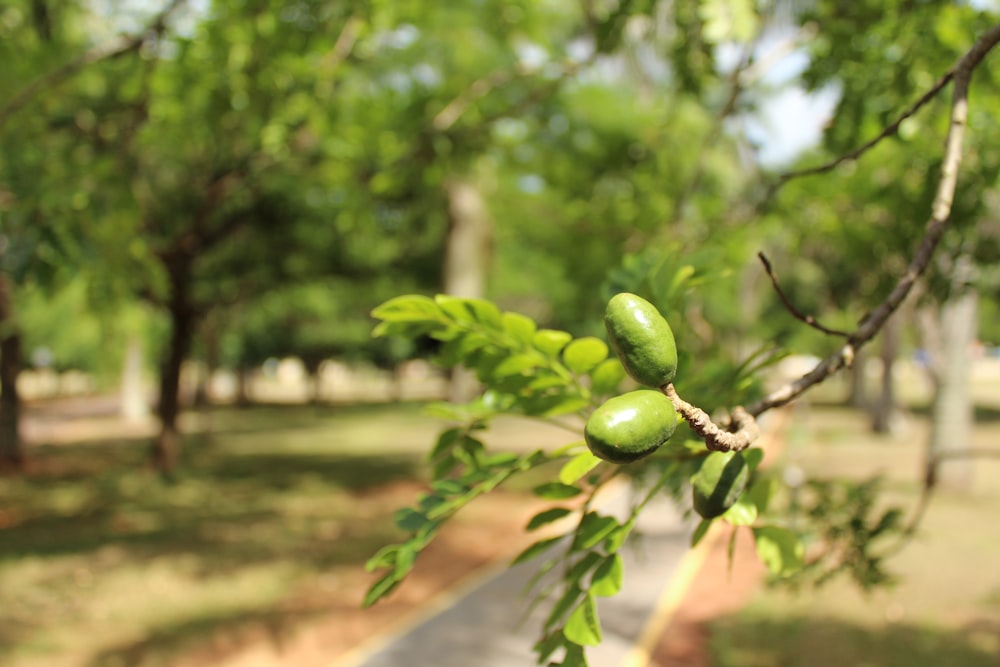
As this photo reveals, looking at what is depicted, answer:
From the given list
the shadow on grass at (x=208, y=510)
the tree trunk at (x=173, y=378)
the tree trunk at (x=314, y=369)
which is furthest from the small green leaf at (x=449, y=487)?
the tree trunk at (x=314, y=369)

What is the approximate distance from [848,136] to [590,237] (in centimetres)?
291

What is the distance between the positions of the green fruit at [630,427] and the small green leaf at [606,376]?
1.94 feet

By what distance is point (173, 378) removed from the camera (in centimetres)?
1562

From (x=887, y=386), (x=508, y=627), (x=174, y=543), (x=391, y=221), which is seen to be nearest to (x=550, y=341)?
(x=508, y=627)

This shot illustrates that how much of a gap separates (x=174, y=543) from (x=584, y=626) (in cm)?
1029

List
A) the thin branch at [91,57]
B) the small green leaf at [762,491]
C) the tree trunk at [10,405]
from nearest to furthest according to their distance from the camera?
the small green leaf at [762,491] → the thin branch at [91,57] → the tree trunk at [10,405]

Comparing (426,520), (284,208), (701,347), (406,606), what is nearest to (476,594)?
(406,606)

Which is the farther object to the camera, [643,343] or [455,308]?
[455,308]

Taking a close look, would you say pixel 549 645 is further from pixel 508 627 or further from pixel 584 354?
pixel 508 627

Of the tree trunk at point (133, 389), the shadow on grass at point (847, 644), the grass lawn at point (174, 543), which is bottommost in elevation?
the shadow on grass at point (847, 644)

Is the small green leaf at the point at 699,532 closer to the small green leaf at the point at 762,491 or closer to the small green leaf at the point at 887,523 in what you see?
the small green leaf at the point at 762,491

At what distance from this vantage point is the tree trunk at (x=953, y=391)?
40.5 ft

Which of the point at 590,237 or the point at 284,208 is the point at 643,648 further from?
the point at 284,208

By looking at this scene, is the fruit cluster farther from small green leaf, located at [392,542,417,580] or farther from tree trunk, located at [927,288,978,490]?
tree trunk, located at [927,288,978,490]
